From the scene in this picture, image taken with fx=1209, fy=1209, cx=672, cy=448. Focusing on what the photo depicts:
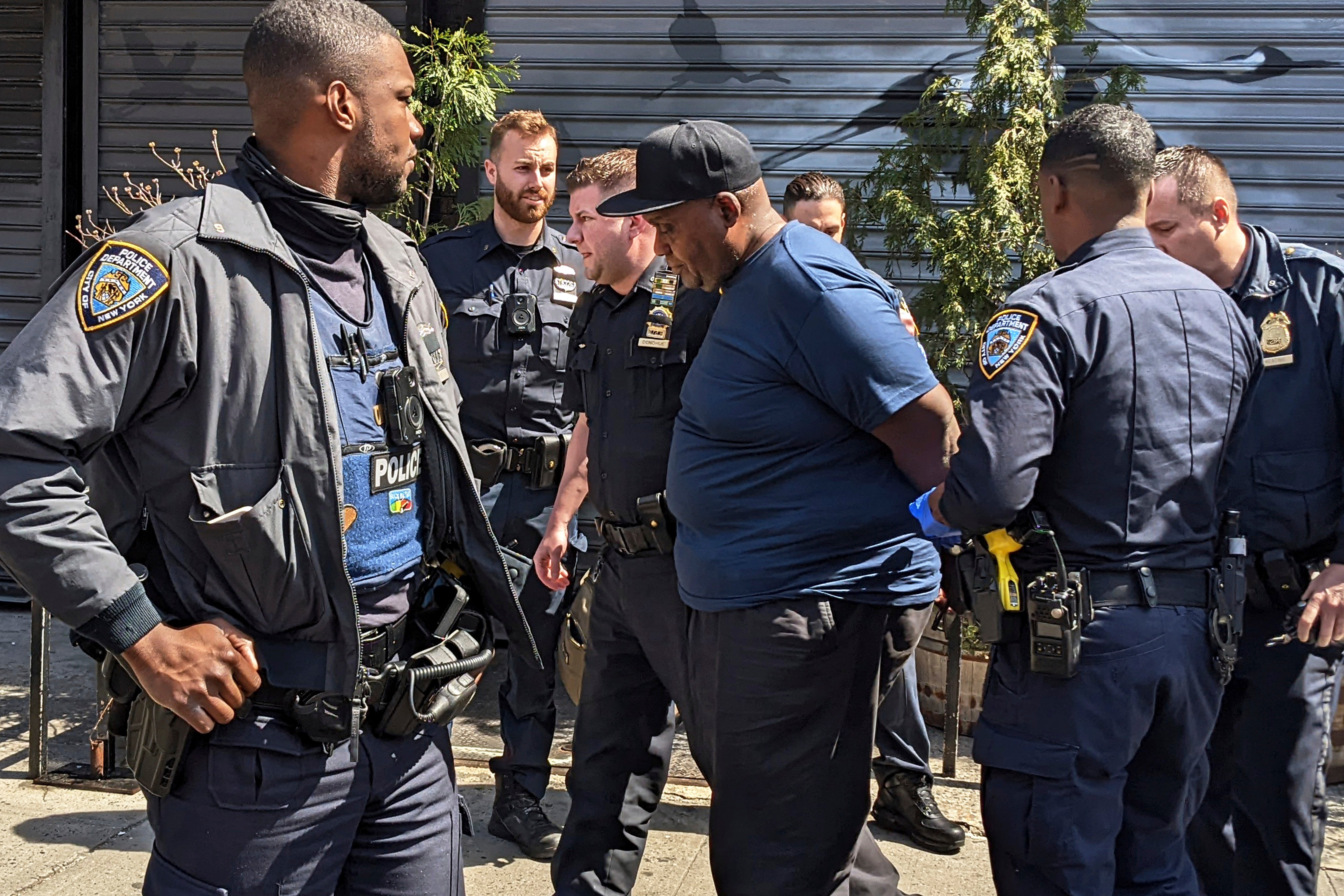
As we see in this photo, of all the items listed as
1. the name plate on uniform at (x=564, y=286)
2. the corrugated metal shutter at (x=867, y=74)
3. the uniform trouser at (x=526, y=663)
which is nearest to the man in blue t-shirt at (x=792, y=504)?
the uniform trouser at (x=526, y=663)

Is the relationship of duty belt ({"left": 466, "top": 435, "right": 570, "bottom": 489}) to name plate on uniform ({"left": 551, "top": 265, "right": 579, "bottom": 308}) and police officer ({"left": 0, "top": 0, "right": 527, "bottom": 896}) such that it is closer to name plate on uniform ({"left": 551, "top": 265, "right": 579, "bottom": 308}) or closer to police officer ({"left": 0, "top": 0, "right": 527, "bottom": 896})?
name plate on uniform ({"left": 551, "top": 265, "right": 579, "bottom": 308})

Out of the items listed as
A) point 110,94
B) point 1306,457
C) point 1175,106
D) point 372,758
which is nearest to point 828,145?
point 1175,106

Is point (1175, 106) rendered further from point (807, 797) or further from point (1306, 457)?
point (807, 797)

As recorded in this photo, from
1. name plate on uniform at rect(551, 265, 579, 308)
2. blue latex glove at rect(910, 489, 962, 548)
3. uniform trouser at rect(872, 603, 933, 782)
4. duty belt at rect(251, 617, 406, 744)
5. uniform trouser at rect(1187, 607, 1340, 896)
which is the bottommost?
uniform trouser at rect(872, 603, 933, 782)

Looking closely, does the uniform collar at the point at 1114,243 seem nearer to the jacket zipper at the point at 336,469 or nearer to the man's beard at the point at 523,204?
the jacket zipper at the point at 336,469

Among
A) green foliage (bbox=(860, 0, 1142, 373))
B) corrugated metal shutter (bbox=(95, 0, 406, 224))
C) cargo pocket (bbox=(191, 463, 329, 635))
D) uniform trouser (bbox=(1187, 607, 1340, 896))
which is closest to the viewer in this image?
cargo pocket (bbox=(191, 463, 329, 635))

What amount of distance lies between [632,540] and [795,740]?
3.12 feet

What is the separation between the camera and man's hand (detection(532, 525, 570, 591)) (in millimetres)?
3986

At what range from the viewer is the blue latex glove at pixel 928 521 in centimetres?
278

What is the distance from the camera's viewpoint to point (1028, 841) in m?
2.65

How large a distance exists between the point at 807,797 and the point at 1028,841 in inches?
19.2

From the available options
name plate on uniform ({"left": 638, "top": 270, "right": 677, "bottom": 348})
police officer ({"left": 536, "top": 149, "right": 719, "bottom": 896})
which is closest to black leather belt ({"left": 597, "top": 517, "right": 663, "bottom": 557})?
police officer ({"left": 536, "top": 149, "right": 719, "bottom": 896})

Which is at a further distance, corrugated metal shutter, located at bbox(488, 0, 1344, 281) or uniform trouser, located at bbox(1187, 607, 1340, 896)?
corrugated metal shutter, located at bbox(488, 0, 1344, 281)

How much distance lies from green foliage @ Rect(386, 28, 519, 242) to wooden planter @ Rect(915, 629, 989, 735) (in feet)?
9.49
